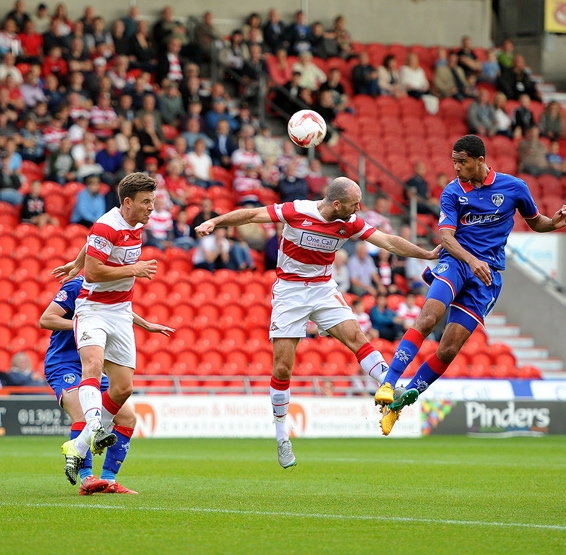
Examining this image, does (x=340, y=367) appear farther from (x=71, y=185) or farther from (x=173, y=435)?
(x=71, y=185)

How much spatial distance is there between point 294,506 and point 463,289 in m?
2.75

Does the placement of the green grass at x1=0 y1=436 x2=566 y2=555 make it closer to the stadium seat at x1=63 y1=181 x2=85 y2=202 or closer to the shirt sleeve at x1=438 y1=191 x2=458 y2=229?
the shirt sleeve at x1=438 y1=191 x2=458 y2=229

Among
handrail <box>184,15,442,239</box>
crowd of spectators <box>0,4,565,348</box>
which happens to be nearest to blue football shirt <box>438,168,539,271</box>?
crowd of spectators <box>0,4,565,348</box>

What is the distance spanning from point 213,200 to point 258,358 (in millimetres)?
3725

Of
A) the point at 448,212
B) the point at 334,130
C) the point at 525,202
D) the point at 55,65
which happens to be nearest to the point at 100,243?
the point at 448,212

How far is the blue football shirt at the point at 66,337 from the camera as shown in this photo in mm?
9891

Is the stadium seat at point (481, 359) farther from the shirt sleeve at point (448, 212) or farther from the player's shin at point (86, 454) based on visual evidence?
the player's shin at point (86, 454)

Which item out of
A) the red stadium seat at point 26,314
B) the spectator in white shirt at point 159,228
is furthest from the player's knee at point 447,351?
the spectator in white shirt at point 159,228

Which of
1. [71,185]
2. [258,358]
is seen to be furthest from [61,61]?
[258,358]

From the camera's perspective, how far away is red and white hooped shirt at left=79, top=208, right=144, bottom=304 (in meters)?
9.16

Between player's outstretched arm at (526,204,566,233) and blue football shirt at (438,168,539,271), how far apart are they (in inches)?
4.7

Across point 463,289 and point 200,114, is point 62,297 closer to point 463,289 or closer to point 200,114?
point 463,289

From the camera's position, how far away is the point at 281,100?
25.9m

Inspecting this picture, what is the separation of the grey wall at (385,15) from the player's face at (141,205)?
1873cm
